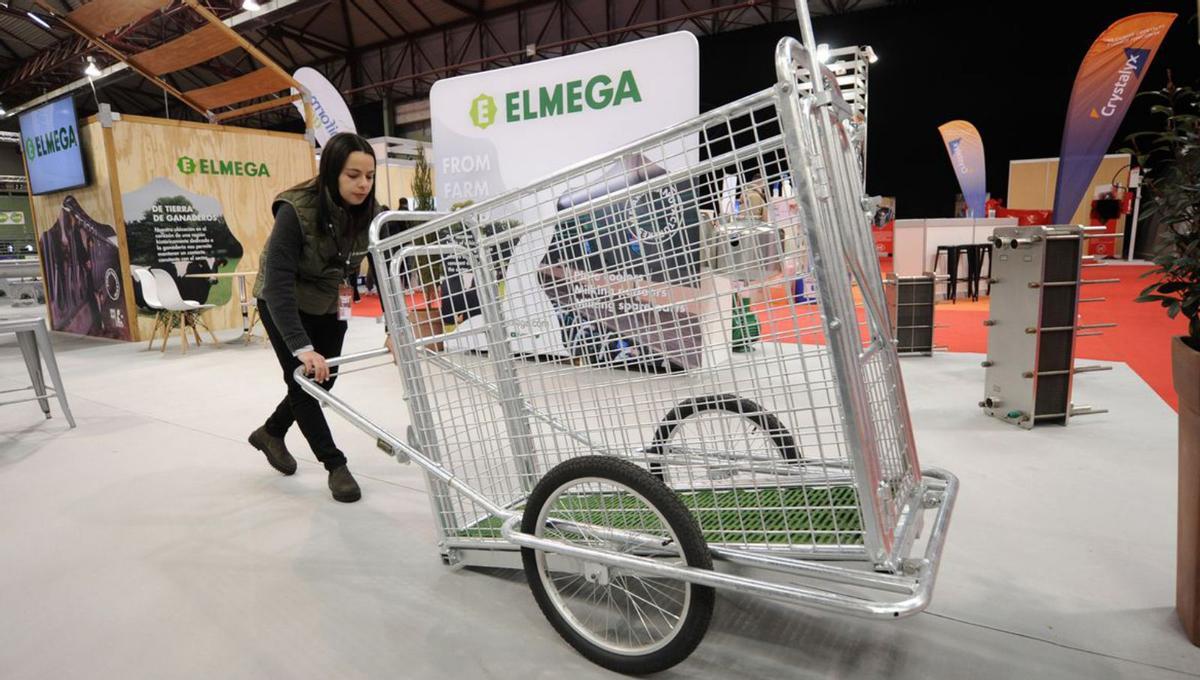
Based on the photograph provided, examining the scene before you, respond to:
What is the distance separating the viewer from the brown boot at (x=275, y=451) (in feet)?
9.86

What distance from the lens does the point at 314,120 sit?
8078mm

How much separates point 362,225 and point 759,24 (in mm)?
13683

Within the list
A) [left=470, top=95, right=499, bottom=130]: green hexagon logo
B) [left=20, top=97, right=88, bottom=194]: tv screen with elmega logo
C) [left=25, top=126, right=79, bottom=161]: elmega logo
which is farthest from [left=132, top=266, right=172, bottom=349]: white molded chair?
[left=470, top=95, right=499, bottom=130]: green hexagon logo

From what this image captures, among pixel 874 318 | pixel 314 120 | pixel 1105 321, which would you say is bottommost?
pixel 1105 321

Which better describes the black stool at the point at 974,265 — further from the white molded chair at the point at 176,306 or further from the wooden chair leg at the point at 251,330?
the white molded chair at the point at 176,306

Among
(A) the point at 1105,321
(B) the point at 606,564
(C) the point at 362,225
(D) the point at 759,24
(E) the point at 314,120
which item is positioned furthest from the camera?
(D) the point at 759,24

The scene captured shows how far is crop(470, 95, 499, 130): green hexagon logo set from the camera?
497cm

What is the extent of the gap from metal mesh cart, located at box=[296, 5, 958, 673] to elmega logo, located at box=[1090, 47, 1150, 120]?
5963mm

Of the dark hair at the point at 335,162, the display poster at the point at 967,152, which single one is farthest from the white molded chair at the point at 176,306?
the display poster at the point at 967,152

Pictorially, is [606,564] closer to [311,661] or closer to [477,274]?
[311,661]

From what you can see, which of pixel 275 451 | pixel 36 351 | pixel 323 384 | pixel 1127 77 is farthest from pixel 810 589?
pixel 1127 77

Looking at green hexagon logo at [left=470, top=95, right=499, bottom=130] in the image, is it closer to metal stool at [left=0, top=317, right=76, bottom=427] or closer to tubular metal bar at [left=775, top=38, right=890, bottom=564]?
metal stool at [left=0, top=317, right=76, bottom=427]

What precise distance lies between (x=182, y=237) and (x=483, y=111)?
453 centimetres

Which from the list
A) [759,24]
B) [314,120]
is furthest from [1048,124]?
[314,120]
